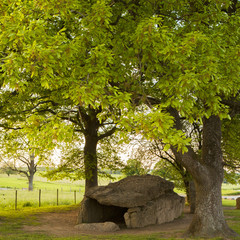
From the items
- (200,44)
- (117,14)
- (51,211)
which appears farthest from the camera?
(51,211)

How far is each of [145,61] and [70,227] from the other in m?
10.0

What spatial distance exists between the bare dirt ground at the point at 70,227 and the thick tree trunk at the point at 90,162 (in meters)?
2.56

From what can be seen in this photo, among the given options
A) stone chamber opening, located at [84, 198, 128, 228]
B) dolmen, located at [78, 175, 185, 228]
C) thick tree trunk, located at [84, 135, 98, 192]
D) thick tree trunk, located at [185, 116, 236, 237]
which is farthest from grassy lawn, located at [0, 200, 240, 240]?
thick tree trunk, located at [84, 135, 98, 192]

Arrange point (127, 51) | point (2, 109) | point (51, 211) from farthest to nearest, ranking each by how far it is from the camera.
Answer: point (51, 211)
point (2, 109)
point (127, 51)

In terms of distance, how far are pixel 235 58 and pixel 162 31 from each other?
2.99 metres

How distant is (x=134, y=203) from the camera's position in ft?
55.8

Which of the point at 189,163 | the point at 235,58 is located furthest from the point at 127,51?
the point at 189,163

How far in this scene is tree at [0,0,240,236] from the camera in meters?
8.66

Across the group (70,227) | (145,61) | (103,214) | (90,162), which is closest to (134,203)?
(103,214)

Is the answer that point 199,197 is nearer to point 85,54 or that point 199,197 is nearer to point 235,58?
point 235,58

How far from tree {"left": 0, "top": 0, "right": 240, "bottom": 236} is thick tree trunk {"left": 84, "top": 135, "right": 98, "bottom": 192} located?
33.4 feet

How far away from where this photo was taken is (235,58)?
10805 millimetres

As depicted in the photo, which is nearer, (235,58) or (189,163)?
(235,58)

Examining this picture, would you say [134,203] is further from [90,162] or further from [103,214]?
[90,162]
